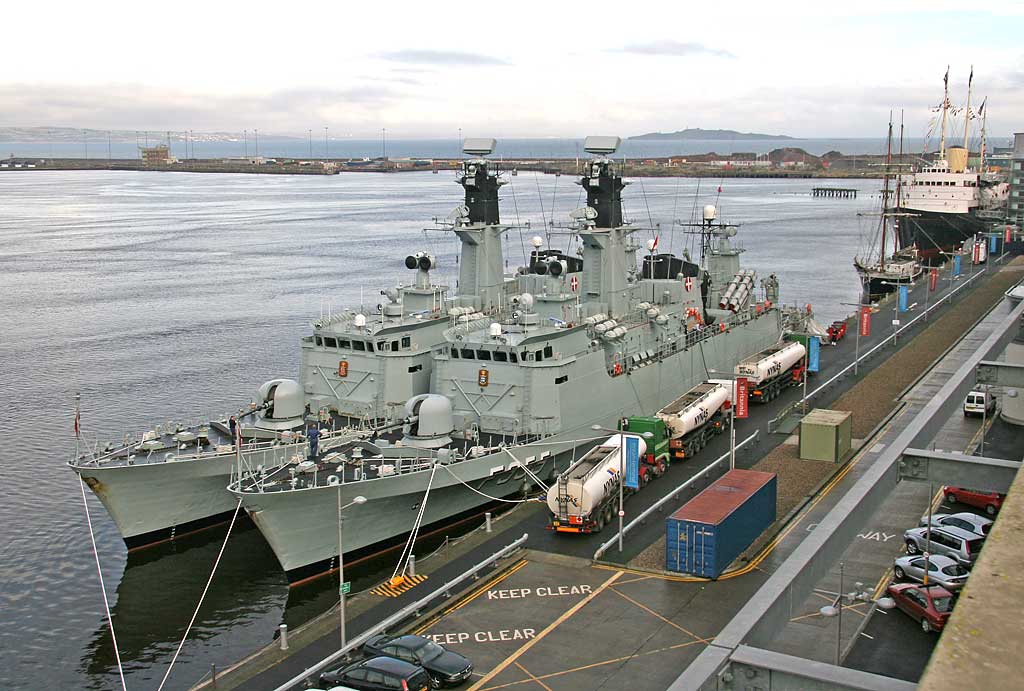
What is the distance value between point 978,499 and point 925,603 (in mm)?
8339

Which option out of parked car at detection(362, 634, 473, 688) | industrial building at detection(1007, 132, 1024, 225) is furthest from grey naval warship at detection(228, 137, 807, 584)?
industrial building at detection(1007, 132, 1024, 225)

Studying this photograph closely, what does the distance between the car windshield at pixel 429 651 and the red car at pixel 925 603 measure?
408 inches

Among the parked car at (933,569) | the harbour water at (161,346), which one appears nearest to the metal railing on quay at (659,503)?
the harbour water at (161,346)

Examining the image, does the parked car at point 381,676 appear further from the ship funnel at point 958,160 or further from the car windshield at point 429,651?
the ship funnel at point 958,160

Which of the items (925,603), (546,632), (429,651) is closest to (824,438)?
(925,603)

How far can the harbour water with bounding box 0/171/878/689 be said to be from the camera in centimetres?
2752

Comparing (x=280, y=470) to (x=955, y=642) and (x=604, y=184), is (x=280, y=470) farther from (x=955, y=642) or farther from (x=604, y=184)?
(x=955, y=642)

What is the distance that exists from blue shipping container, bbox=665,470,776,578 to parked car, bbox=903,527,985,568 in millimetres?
3947

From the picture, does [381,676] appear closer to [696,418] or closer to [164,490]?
[164,490]

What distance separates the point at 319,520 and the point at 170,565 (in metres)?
6.70

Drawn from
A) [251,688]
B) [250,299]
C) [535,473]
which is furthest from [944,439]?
[250,299]

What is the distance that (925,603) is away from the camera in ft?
68.9

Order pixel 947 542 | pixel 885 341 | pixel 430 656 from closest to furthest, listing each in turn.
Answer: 1. pixel 430 656
2. pixel 947 542
3. pixel 885 341

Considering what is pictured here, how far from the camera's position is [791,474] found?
32.9m
